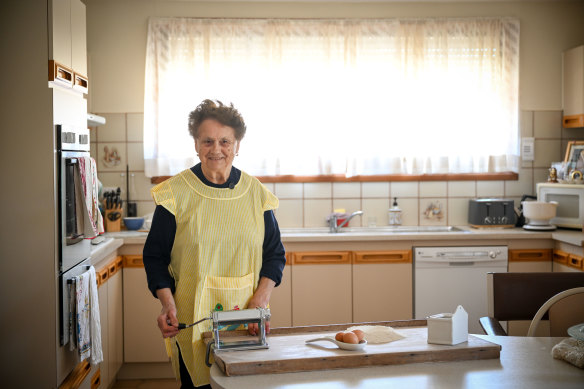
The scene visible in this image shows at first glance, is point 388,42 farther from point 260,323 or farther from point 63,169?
Result: point 260,323

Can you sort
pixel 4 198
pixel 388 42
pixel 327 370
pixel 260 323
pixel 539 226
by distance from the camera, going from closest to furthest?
1. pixel 327 370
2. pixel 260 323
3. pixel 4 198
4. pixel 539 226
5. pixel 388 42

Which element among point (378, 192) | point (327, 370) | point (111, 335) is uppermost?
point (378, 192)

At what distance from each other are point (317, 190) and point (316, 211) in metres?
0.15

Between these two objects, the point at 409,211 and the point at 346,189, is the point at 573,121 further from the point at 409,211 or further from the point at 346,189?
the point at 346,189

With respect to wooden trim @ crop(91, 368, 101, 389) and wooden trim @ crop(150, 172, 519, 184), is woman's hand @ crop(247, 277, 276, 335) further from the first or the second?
wooden trim @ crop(150, 172, 519, 184)

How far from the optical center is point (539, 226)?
4258mm

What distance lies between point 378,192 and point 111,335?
2011 millimetres

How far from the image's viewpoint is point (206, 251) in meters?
2.10

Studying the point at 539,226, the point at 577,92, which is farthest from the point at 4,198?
the point at 577,92

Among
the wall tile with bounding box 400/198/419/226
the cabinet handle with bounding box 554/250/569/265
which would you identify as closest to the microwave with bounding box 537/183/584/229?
the cabinet handle with bounding box 554/250/569/265

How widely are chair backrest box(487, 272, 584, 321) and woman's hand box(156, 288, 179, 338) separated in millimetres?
1225

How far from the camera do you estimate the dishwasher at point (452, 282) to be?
417 cm

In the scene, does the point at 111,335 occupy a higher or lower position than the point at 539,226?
lower

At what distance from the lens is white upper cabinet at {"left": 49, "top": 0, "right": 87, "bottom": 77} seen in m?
2.76
